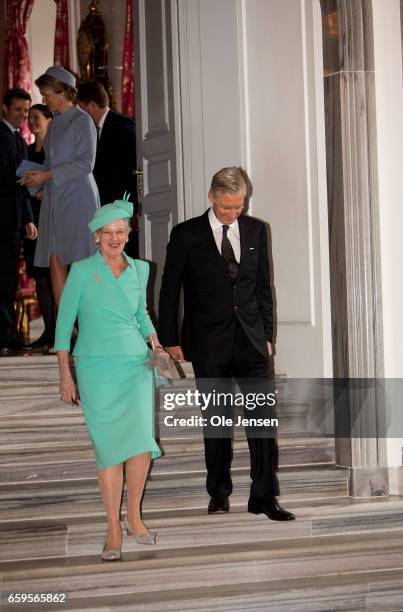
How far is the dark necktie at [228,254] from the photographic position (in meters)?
5.20

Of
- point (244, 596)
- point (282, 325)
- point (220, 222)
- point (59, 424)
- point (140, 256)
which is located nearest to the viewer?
point (244, 596)

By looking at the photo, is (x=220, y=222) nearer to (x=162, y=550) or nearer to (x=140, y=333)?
(x=140, y=333)

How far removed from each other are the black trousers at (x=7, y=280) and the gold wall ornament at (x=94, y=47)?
284cm

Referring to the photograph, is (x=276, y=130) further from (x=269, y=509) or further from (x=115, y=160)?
(x=269, y=509)

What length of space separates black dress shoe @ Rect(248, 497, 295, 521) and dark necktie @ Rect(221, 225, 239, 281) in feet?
3.26

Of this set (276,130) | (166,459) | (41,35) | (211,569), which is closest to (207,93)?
(276,130)

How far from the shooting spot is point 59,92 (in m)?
6.73

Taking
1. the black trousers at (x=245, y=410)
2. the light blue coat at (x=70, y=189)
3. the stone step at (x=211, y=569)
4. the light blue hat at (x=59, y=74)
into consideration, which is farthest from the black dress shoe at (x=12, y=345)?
the stone step at (x=211, y=569)

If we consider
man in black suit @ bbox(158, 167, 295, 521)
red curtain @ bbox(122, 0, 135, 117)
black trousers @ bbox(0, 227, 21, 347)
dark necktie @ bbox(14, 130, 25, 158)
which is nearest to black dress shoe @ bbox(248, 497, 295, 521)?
man in black suit @ bbox(158, 167, 295, 521)

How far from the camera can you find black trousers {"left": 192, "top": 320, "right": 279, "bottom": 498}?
5.11 meters

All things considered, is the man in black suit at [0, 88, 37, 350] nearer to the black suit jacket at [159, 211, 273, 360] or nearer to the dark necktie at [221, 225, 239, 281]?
the black suit jacket at [159, 211, 273, 360]

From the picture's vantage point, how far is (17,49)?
1096 centimetres

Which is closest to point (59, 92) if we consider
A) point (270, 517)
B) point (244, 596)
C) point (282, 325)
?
point (282, 325)

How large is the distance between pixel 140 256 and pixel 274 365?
1393mm
